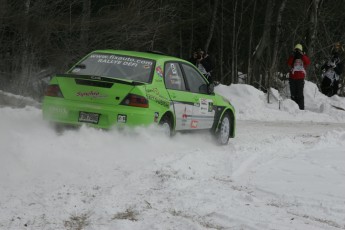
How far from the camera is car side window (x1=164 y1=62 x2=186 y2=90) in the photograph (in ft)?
29.5

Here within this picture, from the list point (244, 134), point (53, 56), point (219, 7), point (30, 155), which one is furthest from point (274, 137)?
point (219, 7)

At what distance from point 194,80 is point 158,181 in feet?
12.1

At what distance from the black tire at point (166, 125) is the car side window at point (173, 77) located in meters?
0.53

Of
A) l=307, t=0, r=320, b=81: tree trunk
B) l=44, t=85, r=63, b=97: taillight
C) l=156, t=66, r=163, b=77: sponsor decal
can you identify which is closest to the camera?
l=44, t=85, r=63, b=97: taillight

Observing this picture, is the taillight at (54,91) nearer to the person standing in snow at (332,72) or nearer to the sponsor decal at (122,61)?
the sponsor decal at (122,61)

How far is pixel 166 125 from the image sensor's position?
865 cm

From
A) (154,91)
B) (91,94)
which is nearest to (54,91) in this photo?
(91,94)

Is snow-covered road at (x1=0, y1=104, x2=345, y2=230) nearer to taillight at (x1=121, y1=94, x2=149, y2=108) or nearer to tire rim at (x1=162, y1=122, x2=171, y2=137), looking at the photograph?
tire rim at (x1=162, y1=122, x2=171, y2=137)

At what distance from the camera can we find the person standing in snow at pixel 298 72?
56.3 feet

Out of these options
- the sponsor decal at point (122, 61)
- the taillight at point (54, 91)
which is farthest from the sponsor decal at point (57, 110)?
the sponsor decal at point (122, 61)

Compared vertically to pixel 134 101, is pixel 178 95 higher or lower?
higher

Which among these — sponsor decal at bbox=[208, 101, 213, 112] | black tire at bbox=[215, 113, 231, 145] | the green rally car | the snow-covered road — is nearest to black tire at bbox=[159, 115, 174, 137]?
the green rally car

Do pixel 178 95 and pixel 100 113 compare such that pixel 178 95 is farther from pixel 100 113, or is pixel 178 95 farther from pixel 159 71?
pixel 100 113

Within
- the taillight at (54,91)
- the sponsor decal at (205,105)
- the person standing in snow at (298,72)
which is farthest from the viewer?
the person standing in snow at (298,72)
